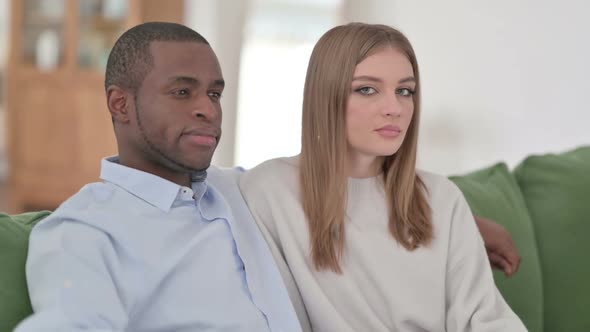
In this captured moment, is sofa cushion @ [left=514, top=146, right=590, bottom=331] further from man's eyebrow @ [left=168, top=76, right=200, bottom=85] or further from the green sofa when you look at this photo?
man's eyebrow @ [left=168, top=76, right=200, bottom=85]

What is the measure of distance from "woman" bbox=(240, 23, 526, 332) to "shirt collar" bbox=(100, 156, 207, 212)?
0.29 meters

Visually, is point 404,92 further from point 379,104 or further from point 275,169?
point 275,169

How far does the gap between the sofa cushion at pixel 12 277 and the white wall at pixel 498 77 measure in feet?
8.12

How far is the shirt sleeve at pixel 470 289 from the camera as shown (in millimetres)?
1564

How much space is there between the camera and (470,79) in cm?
374

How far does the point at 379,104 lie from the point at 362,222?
0.24 meters

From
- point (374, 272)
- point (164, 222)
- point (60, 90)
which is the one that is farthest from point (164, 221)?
point (60, 90)

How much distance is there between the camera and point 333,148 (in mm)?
1570

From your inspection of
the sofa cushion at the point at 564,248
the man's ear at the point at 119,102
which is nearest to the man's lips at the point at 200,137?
the man's ear at the point at 119,102

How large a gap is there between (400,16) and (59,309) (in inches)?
131

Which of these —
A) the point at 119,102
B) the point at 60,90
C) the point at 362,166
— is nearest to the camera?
the point at 119,102

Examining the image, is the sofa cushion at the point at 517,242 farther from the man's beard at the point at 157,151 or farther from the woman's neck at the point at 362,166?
the man's beard at the point at 157,151

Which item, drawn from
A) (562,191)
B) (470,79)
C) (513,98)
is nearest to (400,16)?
(470,79)

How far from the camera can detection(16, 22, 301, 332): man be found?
1203 mm
